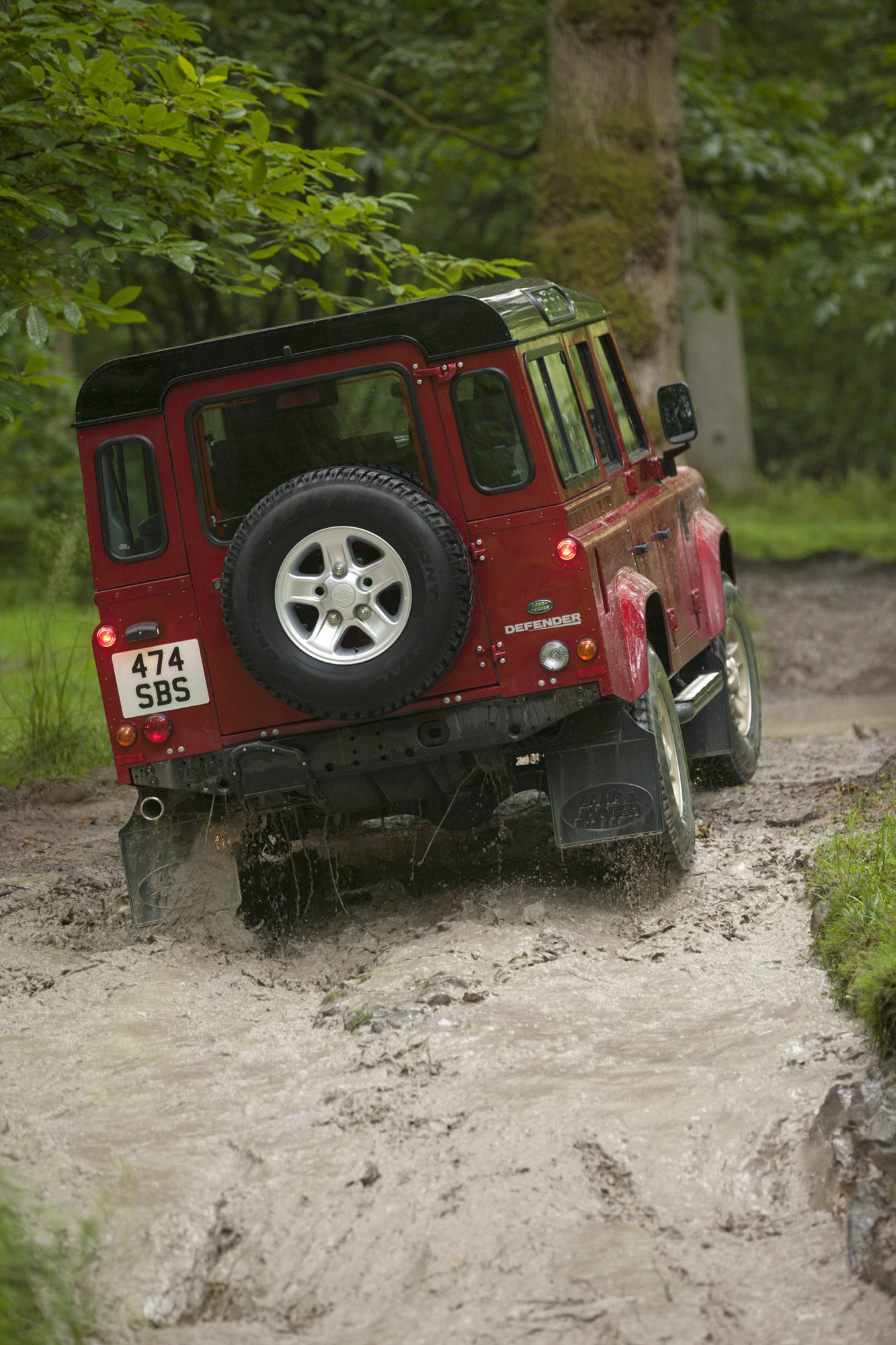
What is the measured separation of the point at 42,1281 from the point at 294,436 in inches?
118

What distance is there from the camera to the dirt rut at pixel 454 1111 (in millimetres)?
3045

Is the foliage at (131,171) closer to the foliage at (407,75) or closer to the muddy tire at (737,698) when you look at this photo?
the muddy tire at (737,698)

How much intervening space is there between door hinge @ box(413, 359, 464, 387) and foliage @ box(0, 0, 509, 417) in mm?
1628

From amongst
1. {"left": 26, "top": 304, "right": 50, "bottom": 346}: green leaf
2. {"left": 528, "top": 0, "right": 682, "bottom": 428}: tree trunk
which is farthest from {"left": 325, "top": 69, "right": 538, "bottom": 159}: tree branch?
{"left": 26, "top": 304, "right": 50, "bottom": 346}: green leaf

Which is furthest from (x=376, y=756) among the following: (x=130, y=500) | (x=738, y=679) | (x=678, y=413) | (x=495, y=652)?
(x=738, y=679)

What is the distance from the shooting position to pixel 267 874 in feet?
19.5

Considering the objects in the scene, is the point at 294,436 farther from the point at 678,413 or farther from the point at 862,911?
the point at 862,911

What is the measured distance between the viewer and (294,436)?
502cm

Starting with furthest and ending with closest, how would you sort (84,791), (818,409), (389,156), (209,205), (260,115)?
(818,409) < (389,156) < (84,791) < (209,205) < (260,115)

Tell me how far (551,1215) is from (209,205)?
16.4 feet

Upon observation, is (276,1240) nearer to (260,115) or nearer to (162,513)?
(162,513)

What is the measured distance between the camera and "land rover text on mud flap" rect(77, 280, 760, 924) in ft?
15.4

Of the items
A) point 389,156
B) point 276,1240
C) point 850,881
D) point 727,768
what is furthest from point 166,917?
point 389,156

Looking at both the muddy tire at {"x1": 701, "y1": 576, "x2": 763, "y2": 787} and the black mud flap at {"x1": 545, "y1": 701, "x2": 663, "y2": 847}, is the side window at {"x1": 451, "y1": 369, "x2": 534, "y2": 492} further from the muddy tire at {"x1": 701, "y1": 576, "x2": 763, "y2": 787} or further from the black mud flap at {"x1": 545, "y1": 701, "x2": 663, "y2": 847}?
the muddy tire at {"x1": 701, "y1": 576, "x2": 763, "y2": 787}
